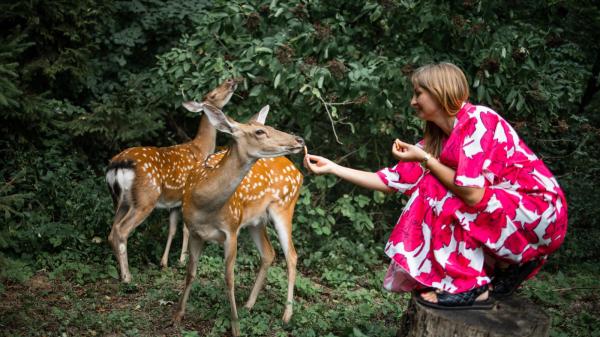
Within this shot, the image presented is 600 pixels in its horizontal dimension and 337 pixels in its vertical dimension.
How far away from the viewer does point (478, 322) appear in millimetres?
3072

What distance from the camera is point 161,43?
813 cm

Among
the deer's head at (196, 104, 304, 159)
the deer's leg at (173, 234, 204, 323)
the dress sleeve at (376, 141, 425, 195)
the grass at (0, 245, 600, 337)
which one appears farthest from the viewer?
the deer's leg at (173, 234, 204, 323)

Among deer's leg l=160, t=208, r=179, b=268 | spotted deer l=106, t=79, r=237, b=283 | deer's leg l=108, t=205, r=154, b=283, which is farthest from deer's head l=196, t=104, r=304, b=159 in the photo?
deer's leg l=160, t=208, r=179, b=268

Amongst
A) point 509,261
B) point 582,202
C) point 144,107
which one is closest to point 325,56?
point 144,107

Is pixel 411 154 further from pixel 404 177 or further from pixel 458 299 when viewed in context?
pixel 458 299

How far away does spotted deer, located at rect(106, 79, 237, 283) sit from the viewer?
19.6 ft

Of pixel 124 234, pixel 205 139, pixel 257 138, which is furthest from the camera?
pixel 205 139

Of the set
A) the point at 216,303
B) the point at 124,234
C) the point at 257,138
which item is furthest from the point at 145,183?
the point at 257,138

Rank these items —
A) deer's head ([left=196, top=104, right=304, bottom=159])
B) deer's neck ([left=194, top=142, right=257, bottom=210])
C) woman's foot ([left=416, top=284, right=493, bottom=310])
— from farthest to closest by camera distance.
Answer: deer's neck ([left=194, top=142, right=257, bottom=210]) < deer's head ([left=196, top=104, right=304, bottom=159]) < woman's foot ([left=416, top=284, right=493, bottom=310])

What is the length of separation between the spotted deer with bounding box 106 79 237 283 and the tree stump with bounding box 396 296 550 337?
119 inches

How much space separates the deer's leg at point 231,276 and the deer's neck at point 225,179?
12.6 inches

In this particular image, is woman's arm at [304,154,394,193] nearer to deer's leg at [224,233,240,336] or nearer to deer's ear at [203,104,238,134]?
deer's ear at [203,104,238,134]

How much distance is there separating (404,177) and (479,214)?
0.56 metres

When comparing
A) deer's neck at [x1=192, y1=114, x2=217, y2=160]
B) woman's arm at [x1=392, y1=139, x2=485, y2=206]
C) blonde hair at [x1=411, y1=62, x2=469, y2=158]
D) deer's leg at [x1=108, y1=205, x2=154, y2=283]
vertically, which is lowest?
deer's leg at [x1=108, y1=205, x2=154, y2=283]
